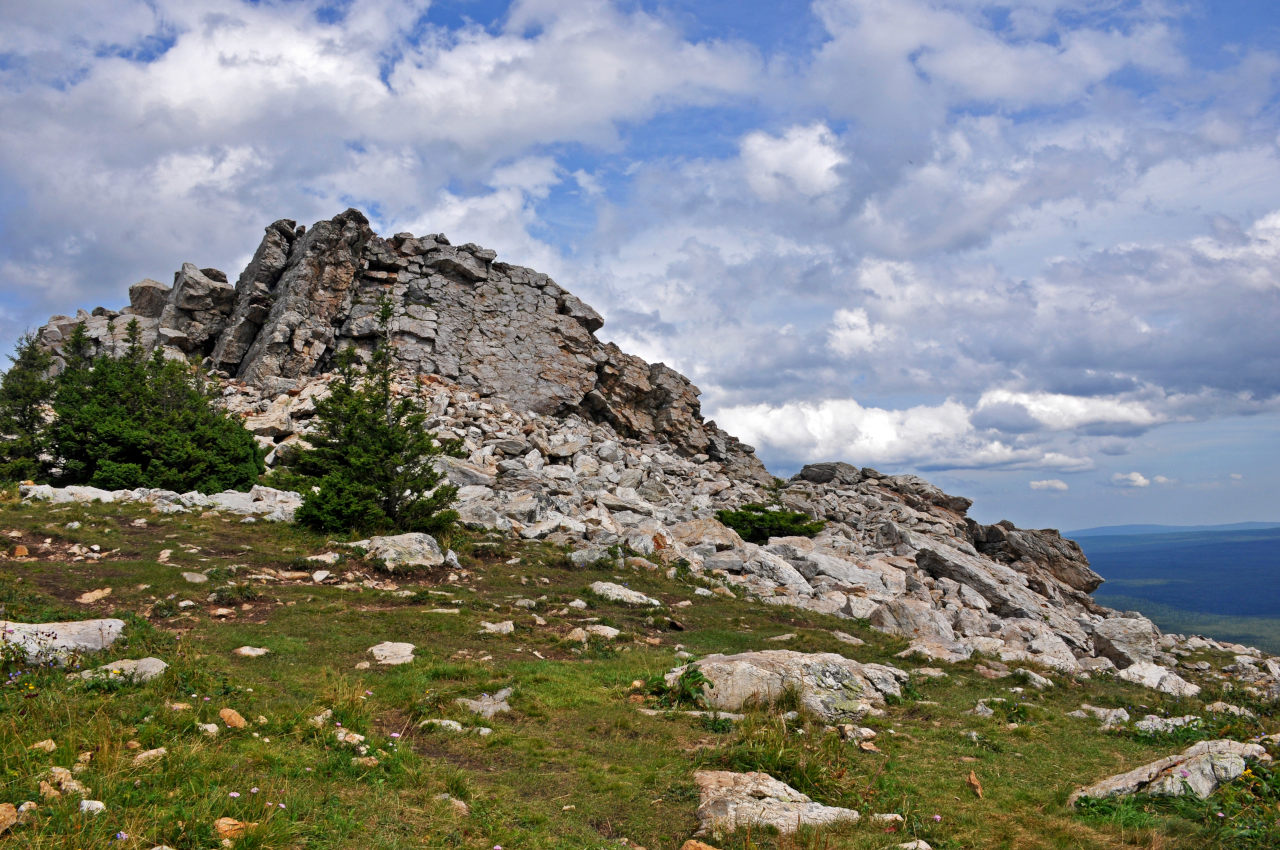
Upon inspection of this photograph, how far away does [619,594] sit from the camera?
65.1 feet

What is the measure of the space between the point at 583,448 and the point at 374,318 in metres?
20.0

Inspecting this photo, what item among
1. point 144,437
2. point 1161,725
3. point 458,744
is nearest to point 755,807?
point 458,744

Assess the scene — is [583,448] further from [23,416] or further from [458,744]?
[458,744]

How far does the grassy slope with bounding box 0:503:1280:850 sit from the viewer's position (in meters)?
6.49

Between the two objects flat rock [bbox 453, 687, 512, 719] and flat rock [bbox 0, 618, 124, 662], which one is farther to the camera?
flat rock [bbox 453, 687, 512, 719]

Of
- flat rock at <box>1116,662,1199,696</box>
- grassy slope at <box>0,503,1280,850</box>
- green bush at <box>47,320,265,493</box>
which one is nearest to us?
grassy slope at <box>0,503,1280,850</box>

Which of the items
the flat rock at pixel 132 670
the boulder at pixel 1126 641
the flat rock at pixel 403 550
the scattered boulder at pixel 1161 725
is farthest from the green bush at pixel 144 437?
the boulder at pixel 1126 641

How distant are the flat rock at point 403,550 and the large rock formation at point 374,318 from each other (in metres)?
31.4

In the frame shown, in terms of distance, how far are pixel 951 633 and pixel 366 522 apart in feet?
63.5

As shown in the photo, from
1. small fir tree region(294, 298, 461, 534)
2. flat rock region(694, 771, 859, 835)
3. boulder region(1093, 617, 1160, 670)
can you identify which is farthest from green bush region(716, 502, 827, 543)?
flat rock region(694, 771, 859, 835)

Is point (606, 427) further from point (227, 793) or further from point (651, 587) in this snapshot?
point (227, 793)

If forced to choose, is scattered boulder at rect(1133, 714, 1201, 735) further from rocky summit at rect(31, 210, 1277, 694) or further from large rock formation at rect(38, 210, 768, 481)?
large rock formation at rect(38, 210, 768, 481)

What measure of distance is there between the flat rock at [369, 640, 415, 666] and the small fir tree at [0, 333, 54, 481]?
23914 millimetres

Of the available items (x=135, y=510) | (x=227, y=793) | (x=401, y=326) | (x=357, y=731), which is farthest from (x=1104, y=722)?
(x=401, y=326)
